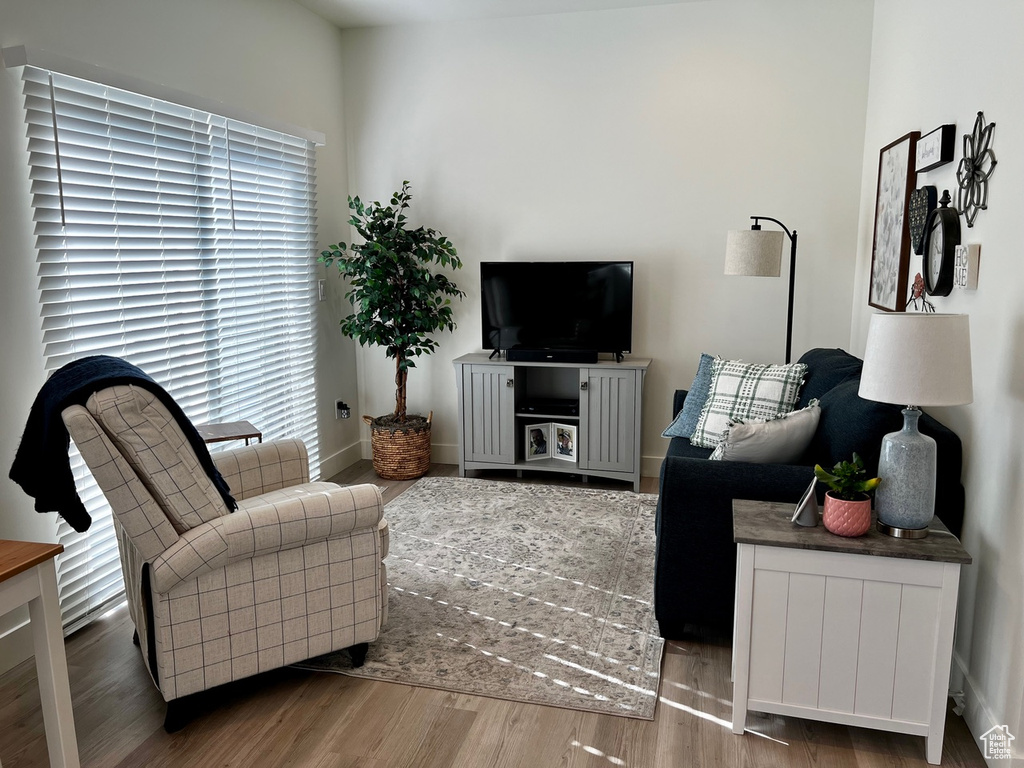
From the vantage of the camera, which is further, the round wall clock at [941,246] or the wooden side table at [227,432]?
the wooden side table at [227,432]

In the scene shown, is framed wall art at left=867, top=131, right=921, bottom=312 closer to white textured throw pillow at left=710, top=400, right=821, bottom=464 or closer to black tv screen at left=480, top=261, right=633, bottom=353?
white textured throw pillow at left=710, top=400, right=821, bottom=464

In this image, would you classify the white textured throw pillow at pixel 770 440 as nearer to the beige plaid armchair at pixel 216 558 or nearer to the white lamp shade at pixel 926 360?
the white lamp shade at pixel 926 360

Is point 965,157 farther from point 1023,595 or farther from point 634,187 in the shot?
point 634,187

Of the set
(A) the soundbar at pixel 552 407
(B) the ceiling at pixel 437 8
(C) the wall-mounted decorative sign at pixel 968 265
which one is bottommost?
(A) the soundbar at pixel 552 407

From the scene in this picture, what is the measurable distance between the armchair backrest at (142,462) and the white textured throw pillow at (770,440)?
1685mm

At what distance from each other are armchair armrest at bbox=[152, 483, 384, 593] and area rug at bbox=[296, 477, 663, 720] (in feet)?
1.87

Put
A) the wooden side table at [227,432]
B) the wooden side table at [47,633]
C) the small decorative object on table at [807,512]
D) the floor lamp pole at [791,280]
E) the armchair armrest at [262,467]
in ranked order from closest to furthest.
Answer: the wooden side table at [47,633], the small decorative object on table at [807,512], the armchair armrest at [262,467], the wooden side table at [227,432], the floor lamp pole at [791,280]

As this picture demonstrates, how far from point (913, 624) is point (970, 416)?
704 millimetres

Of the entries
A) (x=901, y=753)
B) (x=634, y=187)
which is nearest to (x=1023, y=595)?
(x=901, y=753)

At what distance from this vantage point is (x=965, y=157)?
246 cm

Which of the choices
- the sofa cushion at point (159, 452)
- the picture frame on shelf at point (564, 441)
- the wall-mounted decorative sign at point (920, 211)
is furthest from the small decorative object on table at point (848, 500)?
the picture frame on shelf at point (564, 441)

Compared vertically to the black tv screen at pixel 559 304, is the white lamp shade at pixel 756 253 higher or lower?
higher

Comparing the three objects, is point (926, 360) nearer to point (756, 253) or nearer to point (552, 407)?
point (756, 253)

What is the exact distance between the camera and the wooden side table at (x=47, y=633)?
71.1 inches
